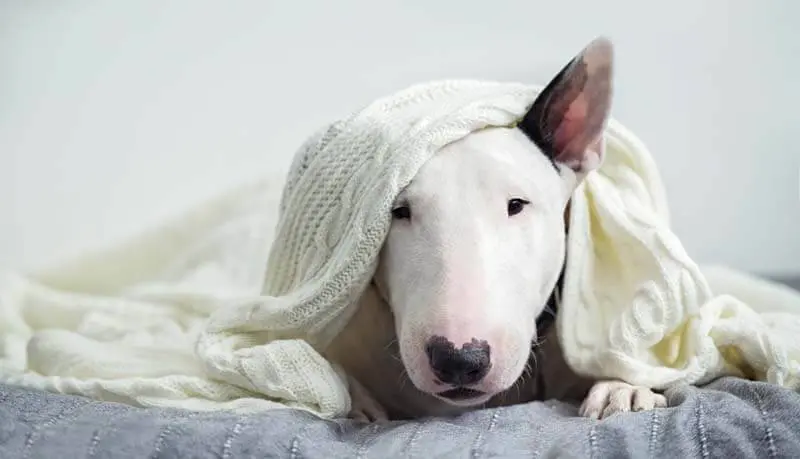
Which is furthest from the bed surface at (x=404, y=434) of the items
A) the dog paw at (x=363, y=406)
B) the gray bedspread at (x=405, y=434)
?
the dog paw at (x=363, y=406)

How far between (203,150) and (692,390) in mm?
1325

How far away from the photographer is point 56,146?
204 cm

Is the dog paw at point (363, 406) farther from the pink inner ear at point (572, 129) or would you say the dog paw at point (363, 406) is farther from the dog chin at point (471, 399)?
the pink inner ear at point (572, 129)

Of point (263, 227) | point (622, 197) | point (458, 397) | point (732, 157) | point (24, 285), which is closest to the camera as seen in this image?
point (458, 397)

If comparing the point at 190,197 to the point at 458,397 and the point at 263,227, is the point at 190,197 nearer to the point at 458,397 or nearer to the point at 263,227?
the point at 263,227

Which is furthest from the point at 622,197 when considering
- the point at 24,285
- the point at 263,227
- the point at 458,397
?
the point at 24,285

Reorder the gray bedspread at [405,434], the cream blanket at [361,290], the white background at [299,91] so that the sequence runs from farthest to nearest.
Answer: the white background at [299,91], the cream blanket at [361,290], the gray bedspread at [405,434]

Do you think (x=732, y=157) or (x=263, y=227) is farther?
(x=732, y=157)

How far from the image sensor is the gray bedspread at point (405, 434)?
0.79 metres

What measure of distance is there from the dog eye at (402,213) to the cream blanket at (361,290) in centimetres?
2

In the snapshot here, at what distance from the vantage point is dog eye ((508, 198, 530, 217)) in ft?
3.31

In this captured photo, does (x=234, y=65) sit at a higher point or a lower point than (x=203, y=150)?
higher

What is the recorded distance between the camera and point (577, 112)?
1.08m

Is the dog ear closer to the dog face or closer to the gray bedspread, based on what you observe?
the dog face
